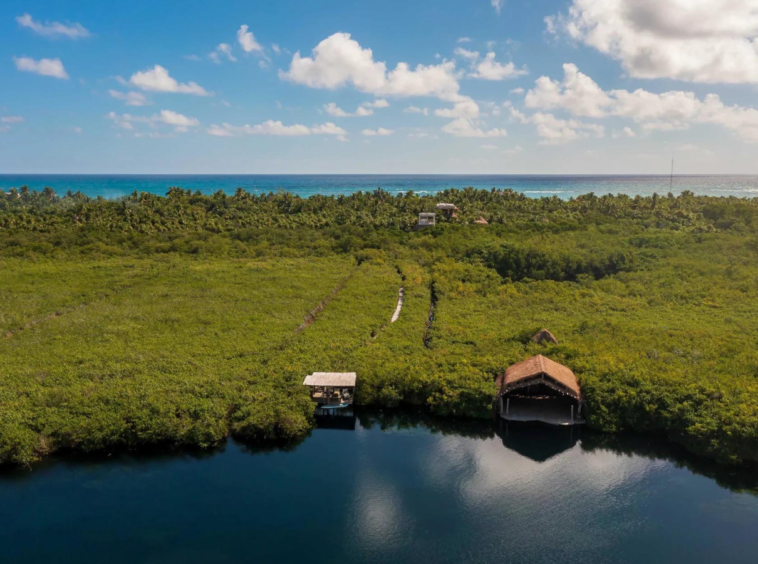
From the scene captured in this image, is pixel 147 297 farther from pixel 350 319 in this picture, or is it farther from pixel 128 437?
pixel 128 437

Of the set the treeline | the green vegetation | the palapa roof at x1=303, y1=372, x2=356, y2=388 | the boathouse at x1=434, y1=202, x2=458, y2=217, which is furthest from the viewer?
the boathouse at x1=434, y1=202, x2=458, y2=217

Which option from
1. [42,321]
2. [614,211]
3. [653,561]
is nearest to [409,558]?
[653,561]

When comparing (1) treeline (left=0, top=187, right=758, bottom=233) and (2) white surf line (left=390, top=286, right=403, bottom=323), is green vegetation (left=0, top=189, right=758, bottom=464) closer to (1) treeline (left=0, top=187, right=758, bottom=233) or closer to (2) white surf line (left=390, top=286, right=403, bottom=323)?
(2) white surf line (left=390, top=286, right=403, bottom=323)

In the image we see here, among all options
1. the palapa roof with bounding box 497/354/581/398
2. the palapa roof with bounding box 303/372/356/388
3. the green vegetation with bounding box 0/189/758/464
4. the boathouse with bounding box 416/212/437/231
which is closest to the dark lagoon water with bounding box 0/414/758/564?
the green vegetation with bounding box 0/189/758/464

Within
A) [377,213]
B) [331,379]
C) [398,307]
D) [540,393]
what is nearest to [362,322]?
[398,307]

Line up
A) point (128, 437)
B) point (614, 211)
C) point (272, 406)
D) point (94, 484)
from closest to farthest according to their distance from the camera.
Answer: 1. point (94, 484)
2. point (128, 437)
3. point (272, 406)
4. point (614, 211)

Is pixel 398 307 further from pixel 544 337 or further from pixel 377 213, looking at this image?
pixel 377 213

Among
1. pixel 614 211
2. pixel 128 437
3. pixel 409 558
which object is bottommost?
pixel 409 558
